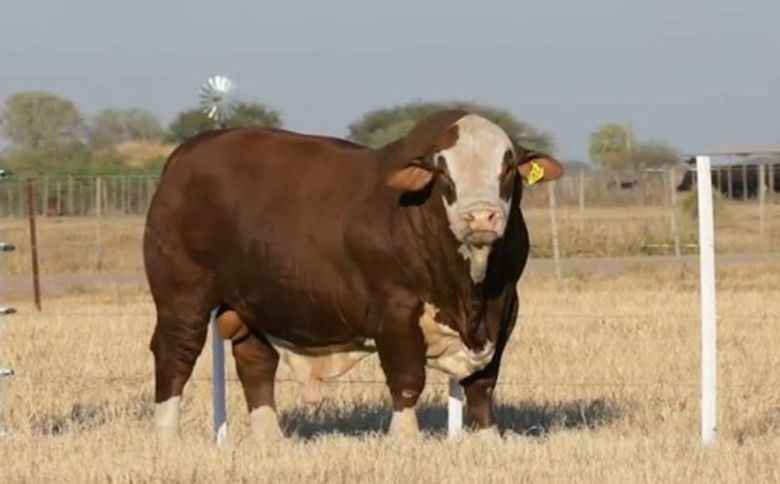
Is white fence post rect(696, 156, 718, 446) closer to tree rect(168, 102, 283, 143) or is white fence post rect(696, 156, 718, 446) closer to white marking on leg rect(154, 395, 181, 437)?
white marking on leg rect(154, 395, 181, 437)

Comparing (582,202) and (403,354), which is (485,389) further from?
(582,202)

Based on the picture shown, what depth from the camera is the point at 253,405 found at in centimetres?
1306

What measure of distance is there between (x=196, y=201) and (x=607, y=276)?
19.4m

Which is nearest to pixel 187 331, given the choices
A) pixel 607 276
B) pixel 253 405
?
pixel 253 405

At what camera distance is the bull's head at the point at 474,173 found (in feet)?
36.1

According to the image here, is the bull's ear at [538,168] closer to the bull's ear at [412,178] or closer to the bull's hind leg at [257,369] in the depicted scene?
the bull's ear at [412,178]

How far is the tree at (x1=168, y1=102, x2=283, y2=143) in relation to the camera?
47097mm

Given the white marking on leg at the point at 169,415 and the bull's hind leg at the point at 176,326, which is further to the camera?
the bull's hind leg at the point at 176,326

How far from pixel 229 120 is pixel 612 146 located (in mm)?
44077

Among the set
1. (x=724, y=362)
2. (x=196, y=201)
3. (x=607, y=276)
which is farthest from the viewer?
(x=607, y=276)

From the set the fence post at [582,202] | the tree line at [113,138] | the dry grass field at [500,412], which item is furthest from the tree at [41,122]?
the dry grass field at [500,412]

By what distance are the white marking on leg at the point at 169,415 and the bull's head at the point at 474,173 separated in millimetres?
2412

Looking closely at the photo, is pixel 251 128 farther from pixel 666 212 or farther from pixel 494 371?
pixel 666 212

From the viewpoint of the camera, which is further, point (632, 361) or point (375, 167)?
point (632, 361)
